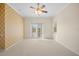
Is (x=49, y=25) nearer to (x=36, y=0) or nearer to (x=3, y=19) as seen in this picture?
(x=3, y=19)

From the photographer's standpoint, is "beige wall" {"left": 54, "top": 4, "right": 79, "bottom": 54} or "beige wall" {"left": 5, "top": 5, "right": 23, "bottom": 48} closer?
"beige wall" {"left": 54, "top": 4, "right": 79, "bottom": 54}

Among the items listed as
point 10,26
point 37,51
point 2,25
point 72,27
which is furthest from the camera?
point 10,26

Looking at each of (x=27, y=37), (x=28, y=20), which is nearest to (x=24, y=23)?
(x=28, y=20)

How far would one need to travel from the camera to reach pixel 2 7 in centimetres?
534

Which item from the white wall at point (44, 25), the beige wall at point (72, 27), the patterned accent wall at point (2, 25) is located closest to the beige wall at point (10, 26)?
the patterned accent wall at point (2, 25)

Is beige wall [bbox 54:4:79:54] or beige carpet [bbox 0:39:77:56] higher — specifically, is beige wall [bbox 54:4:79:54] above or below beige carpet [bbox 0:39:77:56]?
above

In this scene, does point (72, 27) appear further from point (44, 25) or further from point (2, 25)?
point (44, 25)

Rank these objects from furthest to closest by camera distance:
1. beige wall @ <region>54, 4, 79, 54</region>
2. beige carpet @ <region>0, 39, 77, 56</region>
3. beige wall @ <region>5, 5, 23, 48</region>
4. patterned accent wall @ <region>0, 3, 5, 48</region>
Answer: beige wall @ <region>5, 5, 23, 48</region>, patterned accent wall @ <region>0, 3, 5, 48</region>, beige wall @ <region>54, 4, 79, 54</region>, beige carpet @ <region>0, 39, 77, 56</region>

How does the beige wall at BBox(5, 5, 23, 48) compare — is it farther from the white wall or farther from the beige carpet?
the white wall

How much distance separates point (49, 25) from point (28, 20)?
225cm

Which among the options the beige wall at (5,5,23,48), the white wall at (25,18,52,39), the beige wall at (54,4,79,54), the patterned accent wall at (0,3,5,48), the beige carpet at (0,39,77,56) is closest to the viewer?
the beige carpet at (0,39,77,56)

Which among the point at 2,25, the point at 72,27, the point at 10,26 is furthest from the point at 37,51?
the point at 10,26

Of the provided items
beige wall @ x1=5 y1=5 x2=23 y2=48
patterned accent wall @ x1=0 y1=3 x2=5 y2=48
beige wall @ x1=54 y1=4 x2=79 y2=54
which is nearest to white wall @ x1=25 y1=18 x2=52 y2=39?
beige wall @ x1=5 y1=5 x2=23 y2=48

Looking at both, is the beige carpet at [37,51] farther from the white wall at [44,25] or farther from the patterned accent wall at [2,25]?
the white wall at [44,25]
